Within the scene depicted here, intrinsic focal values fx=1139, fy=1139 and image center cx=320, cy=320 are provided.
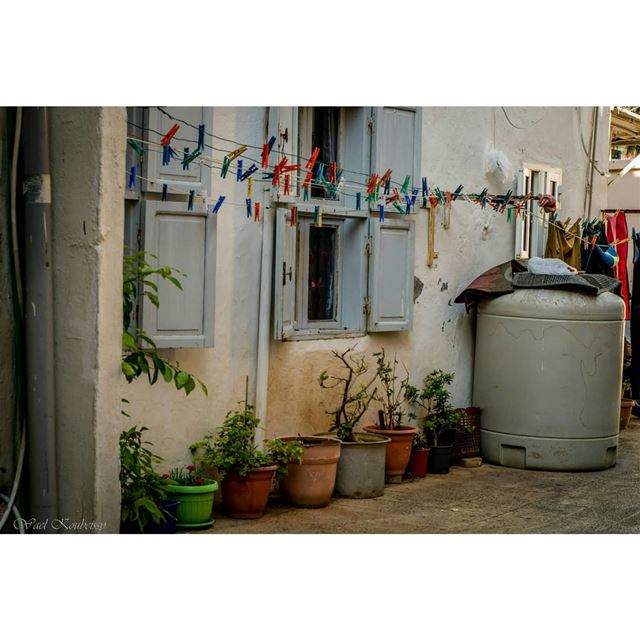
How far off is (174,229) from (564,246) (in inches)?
206

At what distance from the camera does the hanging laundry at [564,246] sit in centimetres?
1097

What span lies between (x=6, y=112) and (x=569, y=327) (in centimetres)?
544

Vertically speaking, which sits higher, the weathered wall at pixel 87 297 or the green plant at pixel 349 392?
the weathered wall at pixel 87 297

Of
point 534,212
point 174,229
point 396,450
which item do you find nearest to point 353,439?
point 396,450

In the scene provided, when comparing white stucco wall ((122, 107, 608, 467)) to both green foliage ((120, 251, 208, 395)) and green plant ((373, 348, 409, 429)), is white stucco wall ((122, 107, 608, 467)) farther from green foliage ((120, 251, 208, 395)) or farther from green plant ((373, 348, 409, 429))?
green foliage ((120, 251, 208, 395))

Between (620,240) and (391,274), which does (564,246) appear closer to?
(620,240)

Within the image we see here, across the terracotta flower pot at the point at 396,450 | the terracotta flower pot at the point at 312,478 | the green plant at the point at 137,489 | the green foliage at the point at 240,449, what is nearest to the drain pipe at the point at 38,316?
the green plant at the point at 137,489

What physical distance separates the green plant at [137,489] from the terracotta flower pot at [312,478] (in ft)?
4.44

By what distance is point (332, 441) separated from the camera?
7.65 metres

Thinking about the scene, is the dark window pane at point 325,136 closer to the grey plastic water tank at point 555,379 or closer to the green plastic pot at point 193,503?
the grey plastic water tank at point 555,379

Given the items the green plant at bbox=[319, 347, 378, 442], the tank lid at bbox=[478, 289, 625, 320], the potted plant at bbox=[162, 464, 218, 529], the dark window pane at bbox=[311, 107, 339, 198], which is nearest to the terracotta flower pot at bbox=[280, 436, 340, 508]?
the green plant at bbox=[319, 347, 378, 442]

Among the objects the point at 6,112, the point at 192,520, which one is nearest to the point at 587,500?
the point at 192,520

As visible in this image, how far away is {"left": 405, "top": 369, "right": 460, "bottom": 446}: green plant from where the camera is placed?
29.7 feet

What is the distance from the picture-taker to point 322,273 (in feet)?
28.0
